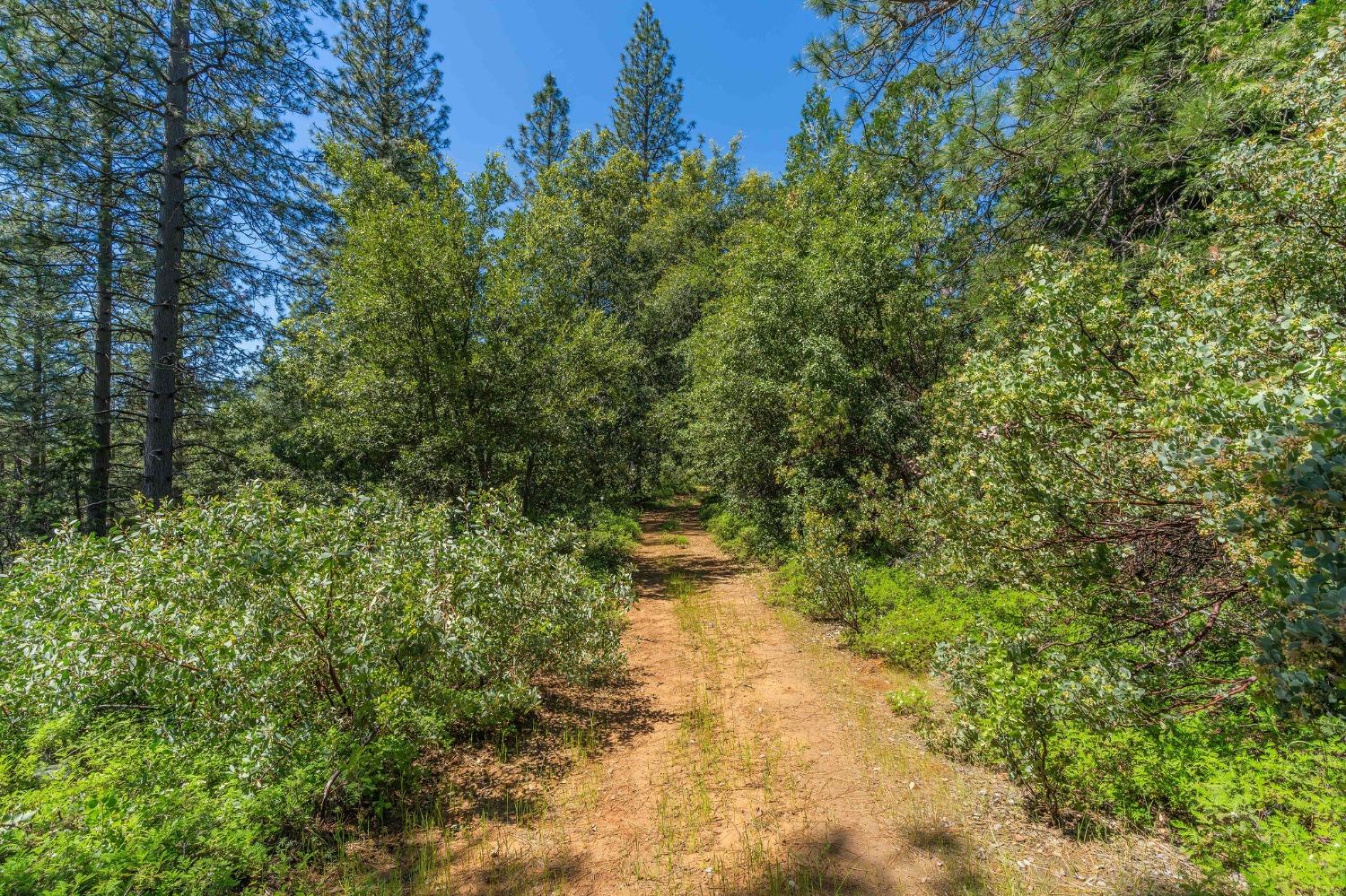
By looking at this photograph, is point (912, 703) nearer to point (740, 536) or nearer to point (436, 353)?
point (740, 536)

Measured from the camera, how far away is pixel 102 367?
10.1m

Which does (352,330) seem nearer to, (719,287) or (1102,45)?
(1102,45)

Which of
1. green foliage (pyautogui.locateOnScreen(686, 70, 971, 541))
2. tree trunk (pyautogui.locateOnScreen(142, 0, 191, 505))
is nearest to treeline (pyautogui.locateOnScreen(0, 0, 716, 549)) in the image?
tree trunk (pyautogui.locateOnScreen(142, 0, 191, 505))

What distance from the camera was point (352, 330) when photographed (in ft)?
30.3

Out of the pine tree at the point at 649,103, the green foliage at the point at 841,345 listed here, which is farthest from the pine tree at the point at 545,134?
the green foliage at the point at 841,345

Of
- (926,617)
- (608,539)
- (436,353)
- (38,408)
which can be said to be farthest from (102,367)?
(926,617)

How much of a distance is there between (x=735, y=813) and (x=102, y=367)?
44.9 ft

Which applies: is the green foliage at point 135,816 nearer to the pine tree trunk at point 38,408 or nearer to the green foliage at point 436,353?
the green foliage at point 436,353

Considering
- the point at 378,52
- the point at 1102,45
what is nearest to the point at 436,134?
the point at 378,52

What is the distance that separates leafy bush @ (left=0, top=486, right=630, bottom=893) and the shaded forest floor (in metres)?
0.70

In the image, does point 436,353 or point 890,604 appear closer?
point 890,604

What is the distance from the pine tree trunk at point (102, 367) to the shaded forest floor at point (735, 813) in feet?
29.4

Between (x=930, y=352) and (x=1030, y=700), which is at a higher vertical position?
(x=930, y=352)

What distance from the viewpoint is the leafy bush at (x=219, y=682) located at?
8.97ft
